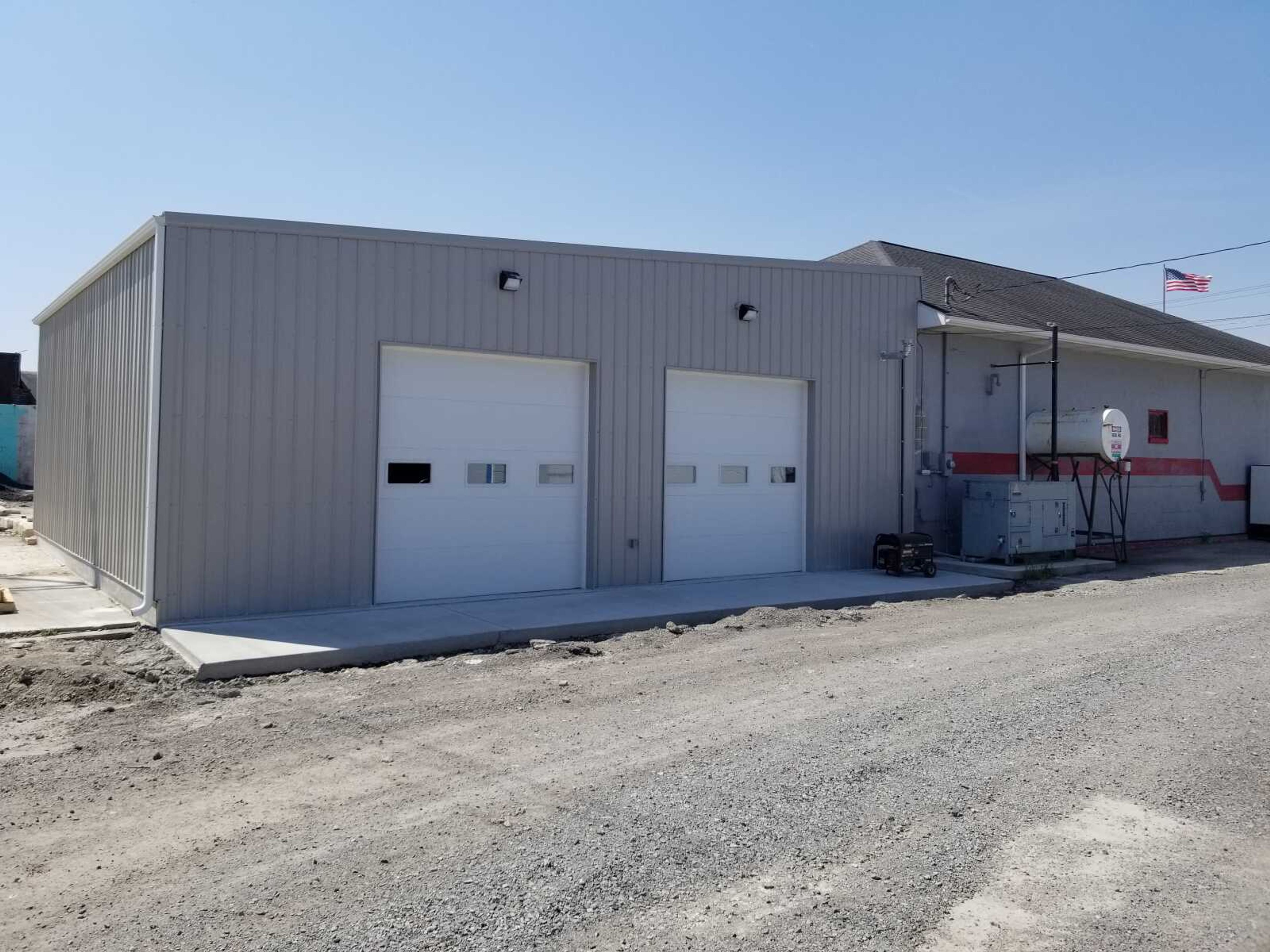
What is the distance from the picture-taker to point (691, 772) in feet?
17.4

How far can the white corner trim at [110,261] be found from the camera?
368 inches

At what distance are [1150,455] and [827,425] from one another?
9.35m

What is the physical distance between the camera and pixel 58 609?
→ 9883mm

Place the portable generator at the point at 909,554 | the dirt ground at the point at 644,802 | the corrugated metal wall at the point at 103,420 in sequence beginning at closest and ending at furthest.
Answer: the dirt ground at the point at 644,802
the corrugated metal wall at the point at 103,420
the portable generator at the point at 909,554

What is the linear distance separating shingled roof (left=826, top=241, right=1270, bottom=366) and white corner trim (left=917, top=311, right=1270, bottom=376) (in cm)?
12

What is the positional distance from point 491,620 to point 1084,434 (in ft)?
35.5

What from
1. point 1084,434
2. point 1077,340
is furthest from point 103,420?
point 1077,340

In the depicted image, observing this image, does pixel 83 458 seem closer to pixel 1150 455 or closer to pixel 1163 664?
pixel 1163 664

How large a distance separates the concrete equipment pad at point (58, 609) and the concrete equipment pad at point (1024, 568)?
10476 mm

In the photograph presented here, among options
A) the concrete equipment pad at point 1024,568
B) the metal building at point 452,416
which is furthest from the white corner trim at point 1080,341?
the concrete equipment pad at point 1024,568

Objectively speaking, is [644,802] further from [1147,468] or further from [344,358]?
[1147,468]

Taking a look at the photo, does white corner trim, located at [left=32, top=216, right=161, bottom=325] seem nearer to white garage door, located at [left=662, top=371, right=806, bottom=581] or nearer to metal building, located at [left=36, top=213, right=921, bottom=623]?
metal building, located at [left=36, top=213, right=921, bottom=623]

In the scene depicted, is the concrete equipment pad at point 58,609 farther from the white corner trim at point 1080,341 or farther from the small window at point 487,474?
the white corner trim at point 1080,341

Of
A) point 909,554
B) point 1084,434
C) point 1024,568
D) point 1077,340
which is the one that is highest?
point 1077,340
